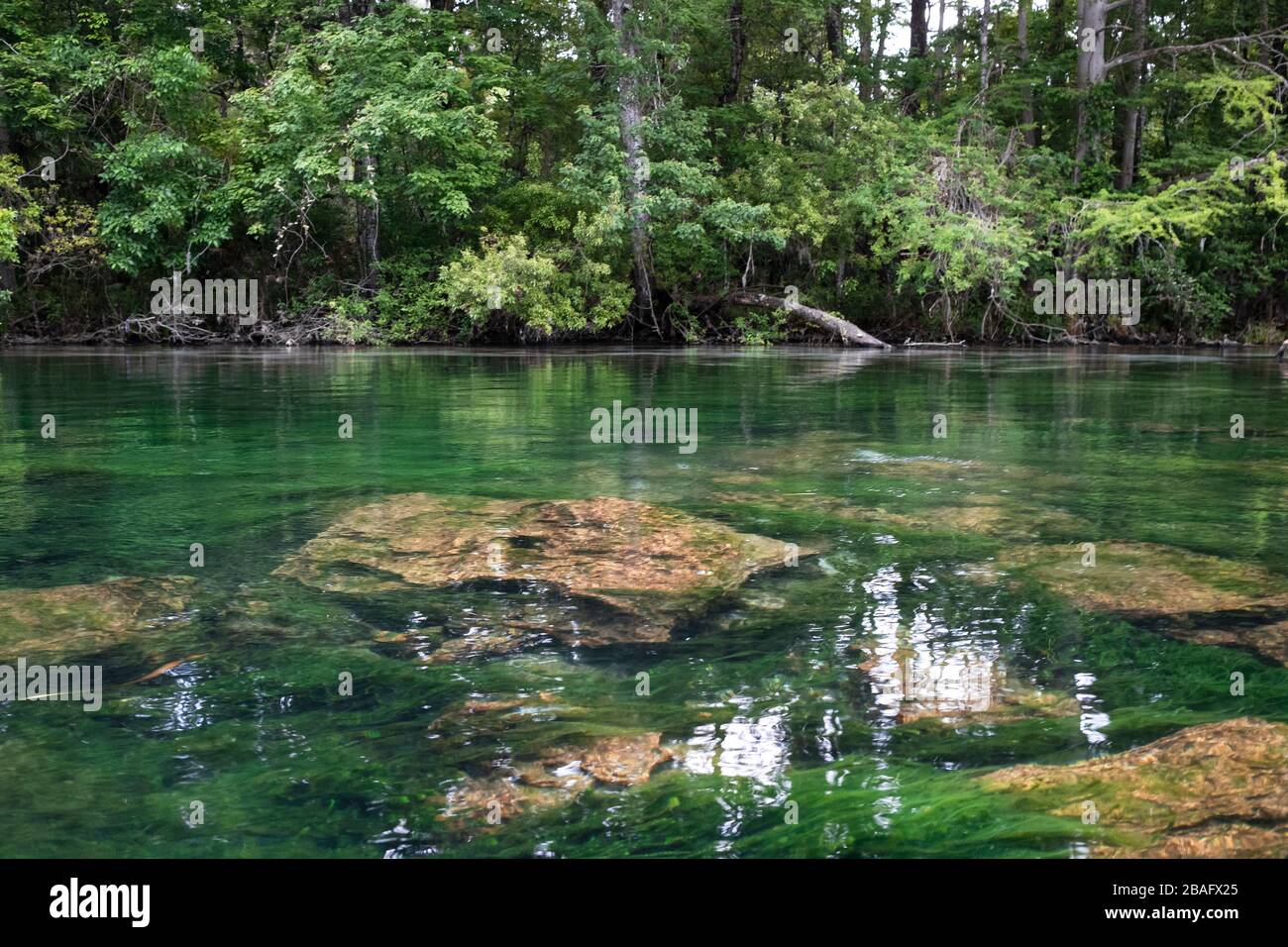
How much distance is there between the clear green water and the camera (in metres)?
2.62

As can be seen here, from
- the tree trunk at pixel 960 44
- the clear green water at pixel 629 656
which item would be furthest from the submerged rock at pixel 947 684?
the tree trunk at pixel 960 44

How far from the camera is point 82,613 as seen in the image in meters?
4.15

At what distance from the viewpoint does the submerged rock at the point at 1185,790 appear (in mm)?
2463

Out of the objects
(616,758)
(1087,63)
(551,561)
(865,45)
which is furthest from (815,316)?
(616,758)

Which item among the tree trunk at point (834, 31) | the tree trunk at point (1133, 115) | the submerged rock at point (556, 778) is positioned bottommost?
the submerged rock at point (556, 778)

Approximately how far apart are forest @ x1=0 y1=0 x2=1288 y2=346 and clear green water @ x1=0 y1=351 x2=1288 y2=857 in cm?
1454

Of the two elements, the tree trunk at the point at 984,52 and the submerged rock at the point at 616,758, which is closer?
the submerged rock at the point at 616,758

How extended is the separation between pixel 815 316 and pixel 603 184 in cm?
564

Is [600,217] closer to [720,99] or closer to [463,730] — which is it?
[720,99]

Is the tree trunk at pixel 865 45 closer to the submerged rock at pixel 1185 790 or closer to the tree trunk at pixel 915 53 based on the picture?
the tree trunk at pixel 915 53

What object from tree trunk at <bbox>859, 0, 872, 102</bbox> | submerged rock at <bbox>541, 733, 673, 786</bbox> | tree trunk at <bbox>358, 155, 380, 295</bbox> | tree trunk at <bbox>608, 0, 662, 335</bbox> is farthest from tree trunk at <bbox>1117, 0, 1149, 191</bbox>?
submerged rock at <bbox>541, 733, 673, 786</bbox>

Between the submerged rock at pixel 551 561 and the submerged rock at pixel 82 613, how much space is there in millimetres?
580
